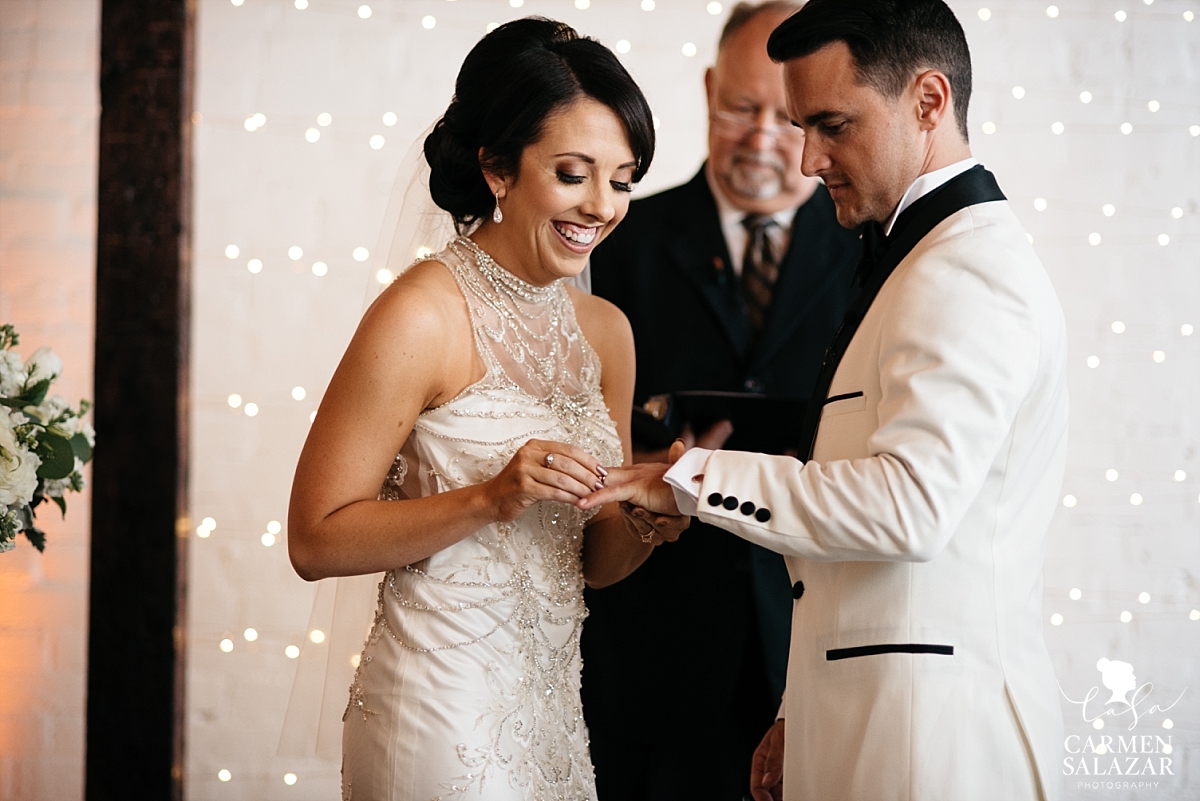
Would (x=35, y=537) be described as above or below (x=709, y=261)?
below

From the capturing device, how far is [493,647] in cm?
177

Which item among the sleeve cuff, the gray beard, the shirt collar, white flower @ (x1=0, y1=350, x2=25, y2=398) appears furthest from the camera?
the gray beard

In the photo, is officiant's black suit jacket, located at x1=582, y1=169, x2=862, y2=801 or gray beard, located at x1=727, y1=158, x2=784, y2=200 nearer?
officiant's black suit jacket, located at x1=582, y1=169, x2=862, y2=801

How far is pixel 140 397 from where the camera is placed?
9.59ft

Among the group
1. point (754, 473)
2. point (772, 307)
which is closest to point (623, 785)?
point (772, 307)

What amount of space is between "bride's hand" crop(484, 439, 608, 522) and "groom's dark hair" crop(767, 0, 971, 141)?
0.76m

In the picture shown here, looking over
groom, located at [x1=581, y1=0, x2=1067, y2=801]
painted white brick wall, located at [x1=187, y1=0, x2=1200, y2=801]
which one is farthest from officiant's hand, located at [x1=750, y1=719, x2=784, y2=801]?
painted white brick wall, located at [x1=187, y1=0, x2=1200, y2=801]

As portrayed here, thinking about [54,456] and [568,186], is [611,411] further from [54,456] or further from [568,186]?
[54,456]

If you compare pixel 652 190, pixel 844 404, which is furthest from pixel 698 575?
pixel 652 190

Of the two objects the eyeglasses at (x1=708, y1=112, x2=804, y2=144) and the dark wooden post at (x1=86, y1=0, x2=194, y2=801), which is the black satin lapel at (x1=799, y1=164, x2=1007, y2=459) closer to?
the eyeglasses at (x1=708, y1=112, x2=804, y2=144)

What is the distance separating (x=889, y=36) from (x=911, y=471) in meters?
0.70

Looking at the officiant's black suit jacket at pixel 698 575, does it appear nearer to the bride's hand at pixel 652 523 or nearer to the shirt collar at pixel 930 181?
the bride's hand at pixel 652 523

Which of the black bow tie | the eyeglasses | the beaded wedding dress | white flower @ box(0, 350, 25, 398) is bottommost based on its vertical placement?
the beaded wedding dress

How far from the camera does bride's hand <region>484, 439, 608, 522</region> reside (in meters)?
1.58
